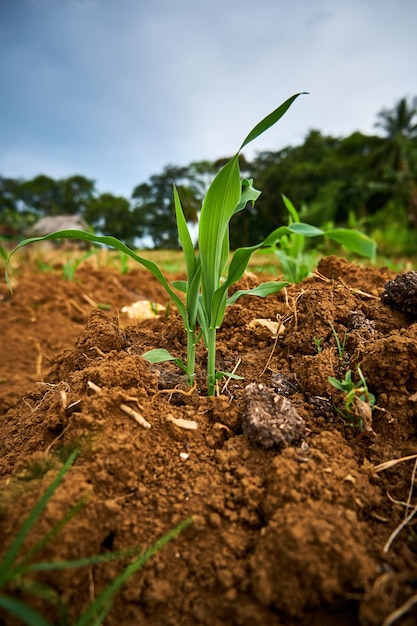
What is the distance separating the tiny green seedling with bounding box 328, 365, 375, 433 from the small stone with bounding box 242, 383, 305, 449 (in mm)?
123

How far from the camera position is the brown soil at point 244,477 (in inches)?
28.5

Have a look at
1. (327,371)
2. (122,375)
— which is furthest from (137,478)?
(327,371)

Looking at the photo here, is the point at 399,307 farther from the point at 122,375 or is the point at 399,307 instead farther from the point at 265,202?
the point at 265,202

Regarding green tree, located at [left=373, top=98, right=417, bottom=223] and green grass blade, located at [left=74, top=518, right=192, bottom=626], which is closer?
green grass blade, located at [left=74, top=518, right=192, bottom=626]

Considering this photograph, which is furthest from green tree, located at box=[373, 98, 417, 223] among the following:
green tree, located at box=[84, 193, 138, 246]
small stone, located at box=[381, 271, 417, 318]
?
small stone, located at box=[381, 271, 417, 318]

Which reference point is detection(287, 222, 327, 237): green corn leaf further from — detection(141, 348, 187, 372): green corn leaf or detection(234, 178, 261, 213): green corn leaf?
detection(141, 348, 187, 372): green corn leaf

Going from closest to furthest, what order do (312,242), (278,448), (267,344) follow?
(278,448)
(267,344)
(312,242)

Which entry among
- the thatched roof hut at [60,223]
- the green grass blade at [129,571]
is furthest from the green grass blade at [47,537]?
the thatched roof hut at [60,223]

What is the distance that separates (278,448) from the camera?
0.94 meters

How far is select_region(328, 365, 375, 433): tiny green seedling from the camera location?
97cm

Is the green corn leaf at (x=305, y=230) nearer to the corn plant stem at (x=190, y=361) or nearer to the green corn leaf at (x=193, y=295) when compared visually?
the green corn leaf at (x=193, y=295)

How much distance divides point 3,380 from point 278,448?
5.70 ft

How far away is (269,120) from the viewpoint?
1.05 metres

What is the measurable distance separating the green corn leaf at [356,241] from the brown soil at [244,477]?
19cm
